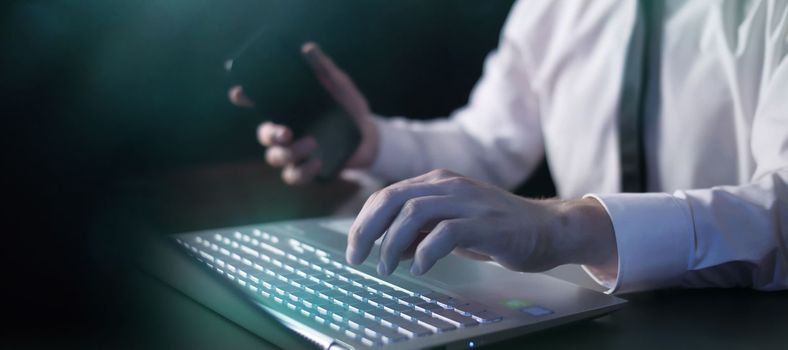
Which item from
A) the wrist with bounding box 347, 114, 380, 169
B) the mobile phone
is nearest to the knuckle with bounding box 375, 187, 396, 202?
the mobile phone

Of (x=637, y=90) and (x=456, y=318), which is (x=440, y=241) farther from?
(x=637, y=90)

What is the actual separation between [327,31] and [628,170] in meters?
0.88

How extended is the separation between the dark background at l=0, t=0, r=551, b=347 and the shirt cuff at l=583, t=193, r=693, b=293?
0.43 metres

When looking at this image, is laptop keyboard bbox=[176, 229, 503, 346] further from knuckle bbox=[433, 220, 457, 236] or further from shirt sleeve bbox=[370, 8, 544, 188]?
shirt sleeve bbox=[370, 8, 544, 188]

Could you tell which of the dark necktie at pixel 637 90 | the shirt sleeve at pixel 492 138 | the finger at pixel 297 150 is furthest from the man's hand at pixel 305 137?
the dark necktie at pixel 637 90

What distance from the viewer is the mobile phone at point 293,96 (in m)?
1.00

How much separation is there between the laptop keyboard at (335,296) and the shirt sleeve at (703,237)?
184 mm

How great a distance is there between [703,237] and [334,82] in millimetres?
711

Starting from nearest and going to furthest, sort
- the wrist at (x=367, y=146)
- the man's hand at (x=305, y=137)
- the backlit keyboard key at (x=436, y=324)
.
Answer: the backlit keyboard key at (x=436, y=324), the man's hand at (x=305, y=137), the wrist at (x=367, y=146)

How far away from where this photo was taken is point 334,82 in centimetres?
121

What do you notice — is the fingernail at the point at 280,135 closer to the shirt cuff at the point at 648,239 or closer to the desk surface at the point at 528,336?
the desk surface at the point at 528,336

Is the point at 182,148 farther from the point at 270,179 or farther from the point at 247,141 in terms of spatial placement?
the point at 270,179

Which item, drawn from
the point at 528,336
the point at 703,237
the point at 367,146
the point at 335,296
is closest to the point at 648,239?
the point at 703,237

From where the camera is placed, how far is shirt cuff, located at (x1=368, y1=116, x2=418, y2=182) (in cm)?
133
